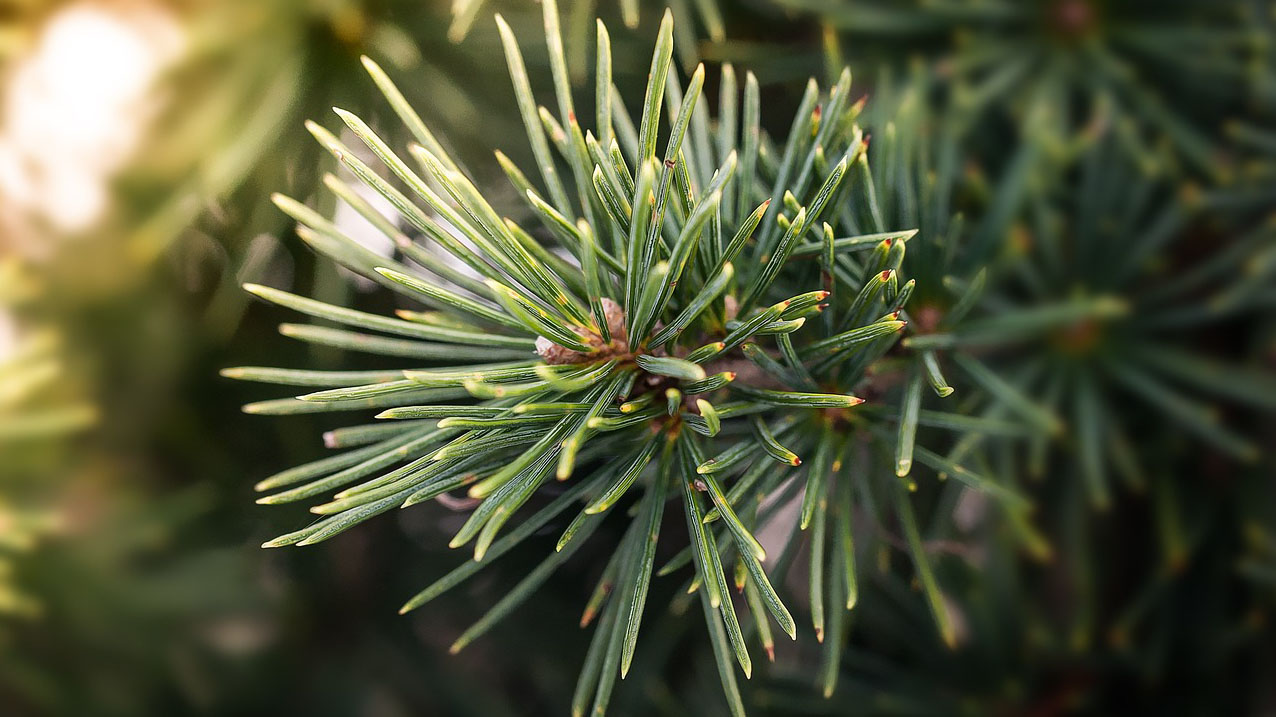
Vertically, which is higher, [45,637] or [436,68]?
[436,68]

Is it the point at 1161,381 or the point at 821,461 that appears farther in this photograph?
the point at 1161,381

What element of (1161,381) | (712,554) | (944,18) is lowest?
(712,554)

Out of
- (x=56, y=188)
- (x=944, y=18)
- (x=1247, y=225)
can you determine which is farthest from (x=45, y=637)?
(x=1247, y=225)

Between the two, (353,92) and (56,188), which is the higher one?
(353,92)

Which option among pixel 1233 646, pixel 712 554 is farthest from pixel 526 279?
pixel 1233 646

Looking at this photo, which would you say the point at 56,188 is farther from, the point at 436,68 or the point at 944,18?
the point at 944,18

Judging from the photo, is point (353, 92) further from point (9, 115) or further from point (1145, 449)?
point (1145, 449)
